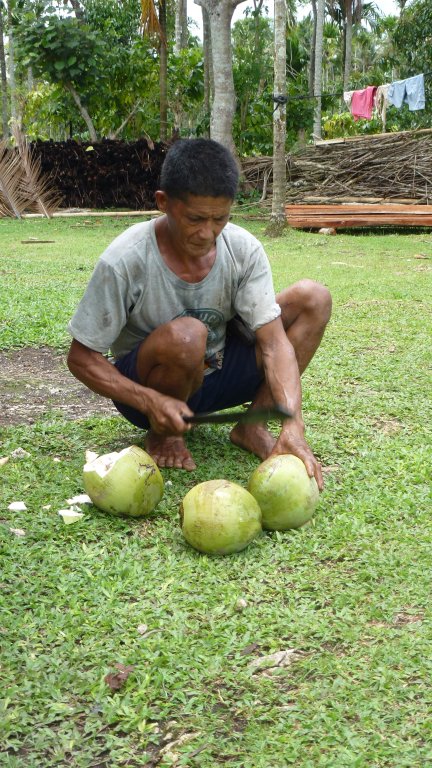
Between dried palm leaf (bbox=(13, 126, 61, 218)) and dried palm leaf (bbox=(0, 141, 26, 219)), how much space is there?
10 cm

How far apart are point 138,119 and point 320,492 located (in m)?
18.8

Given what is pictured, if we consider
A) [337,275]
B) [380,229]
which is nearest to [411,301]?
[337,275]

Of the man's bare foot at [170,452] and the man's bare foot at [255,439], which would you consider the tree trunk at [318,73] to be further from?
the man's bare foot at [170,452]

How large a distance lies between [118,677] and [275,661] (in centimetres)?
41

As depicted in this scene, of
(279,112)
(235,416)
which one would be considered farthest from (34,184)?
(235,416)

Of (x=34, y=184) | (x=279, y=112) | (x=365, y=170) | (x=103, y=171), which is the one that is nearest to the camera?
(x=279, y=112)

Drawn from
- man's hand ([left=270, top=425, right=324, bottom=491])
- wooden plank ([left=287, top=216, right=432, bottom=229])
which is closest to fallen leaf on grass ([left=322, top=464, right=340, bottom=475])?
man's hand ([left=270, top=425, right=324, bottom=491])

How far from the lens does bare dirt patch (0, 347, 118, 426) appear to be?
4.18 metres

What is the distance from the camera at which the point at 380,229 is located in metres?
14.1

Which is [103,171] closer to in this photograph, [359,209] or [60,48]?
[60,48]

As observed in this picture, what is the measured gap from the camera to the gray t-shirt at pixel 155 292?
122 inches

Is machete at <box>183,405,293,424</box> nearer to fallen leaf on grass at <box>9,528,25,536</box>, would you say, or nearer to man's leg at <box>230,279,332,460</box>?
man's leg at <box>230,279,332,460</box>

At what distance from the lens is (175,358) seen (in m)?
3.05

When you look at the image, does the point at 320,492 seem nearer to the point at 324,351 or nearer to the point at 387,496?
the point at 387,496
